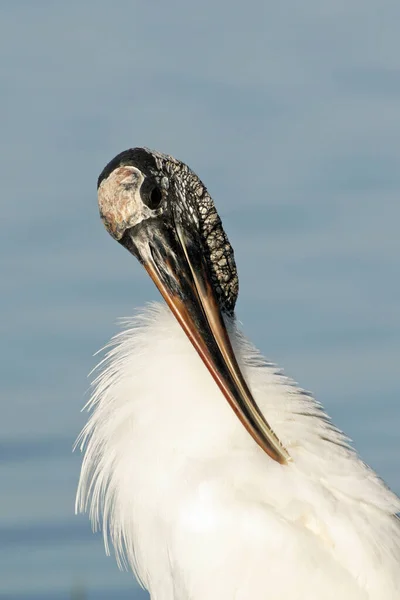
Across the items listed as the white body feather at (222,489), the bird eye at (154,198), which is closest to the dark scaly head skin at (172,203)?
the bird eye at (154,198)

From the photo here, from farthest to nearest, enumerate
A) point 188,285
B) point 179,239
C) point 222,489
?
point 179,239 < point 188,285 < point 222,489

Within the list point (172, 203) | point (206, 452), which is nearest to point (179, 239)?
point (172, 203)

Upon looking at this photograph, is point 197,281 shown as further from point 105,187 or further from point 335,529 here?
point 335,529

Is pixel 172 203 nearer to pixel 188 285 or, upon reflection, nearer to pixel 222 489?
pixel 188 285

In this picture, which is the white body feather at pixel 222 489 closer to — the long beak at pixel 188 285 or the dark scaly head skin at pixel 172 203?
the long beak at pixel 188 285

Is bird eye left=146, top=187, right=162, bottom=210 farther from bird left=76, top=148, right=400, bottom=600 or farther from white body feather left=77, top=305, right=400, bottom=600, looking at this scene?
white body feather left=77, top=305, right=400, bottom=600

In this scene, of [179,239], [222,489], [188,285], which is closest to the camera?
[222,489]

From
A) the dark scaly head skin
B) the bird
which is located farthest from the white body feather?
the dark scaly head skin

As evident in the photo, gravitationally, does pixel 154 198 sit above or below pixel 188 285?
above

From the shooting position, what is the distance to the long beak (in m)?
7.62

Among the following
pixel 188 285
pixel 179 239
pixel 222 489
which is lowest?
pixel 222 489

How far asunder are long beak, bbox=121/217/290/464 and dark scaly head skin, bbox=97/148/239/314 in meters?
0.06

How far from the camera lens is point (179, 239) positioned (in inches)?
317

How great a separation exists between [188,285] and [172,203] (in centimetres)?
39
